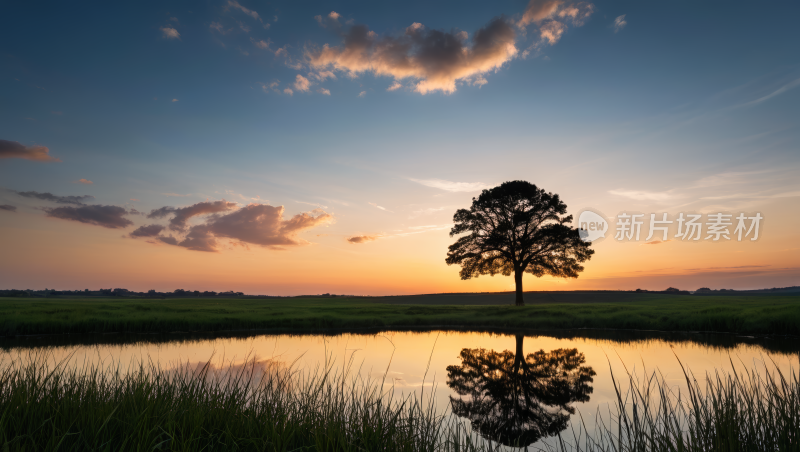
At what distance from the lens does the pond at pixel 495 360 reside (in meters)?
8.91

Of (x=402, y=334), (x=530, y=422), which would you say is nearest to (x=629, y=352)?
(x=530, y=422)

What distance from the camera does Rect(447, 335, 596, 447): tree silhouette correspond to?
7922 millimetres

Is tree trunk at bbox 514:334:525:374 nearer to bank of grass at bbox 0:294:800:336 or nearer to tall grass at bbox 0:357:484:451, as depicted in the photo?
bank of grass at bbox 0:294:800:336

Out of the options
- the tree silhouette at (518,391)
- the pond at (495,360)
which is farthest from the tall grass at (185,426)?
the tree silhouette at (518,391)

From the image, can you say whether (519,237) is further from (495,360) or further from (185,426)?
(185,426)

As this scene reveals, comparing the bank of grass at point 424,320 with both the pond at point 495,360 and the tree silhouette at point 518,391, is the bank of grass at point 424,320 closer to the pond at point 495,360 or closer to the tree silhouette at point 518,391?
the pond at point 495,360

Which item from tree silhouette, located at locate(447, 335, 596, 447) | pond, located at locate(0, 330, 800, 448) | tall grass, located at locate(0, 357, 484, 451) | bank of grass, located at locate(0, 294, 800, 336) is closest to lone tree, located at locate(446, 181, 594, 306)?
bank of grass, located at locate(0, 294, 800, 336)

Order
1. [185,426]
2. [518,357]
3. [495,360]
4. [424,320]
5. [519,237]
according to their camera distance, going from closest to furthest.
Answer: [185,426] → [495,360] → [518,357] → [424,320] → [519,237]

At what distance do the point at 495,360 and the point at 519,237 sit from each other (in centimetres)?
2605

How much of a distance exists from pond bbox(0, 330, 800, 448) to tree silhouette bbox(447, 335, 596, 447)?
0.09ft

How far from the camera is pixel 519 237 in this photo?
39.5 meters

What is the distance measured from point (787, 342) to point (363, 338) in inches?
743

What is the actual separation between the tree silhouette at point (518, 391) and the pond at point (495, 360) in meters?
0.03

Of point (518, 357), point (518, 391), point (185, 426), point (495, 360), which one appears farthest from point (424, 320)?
point (185, 426)
